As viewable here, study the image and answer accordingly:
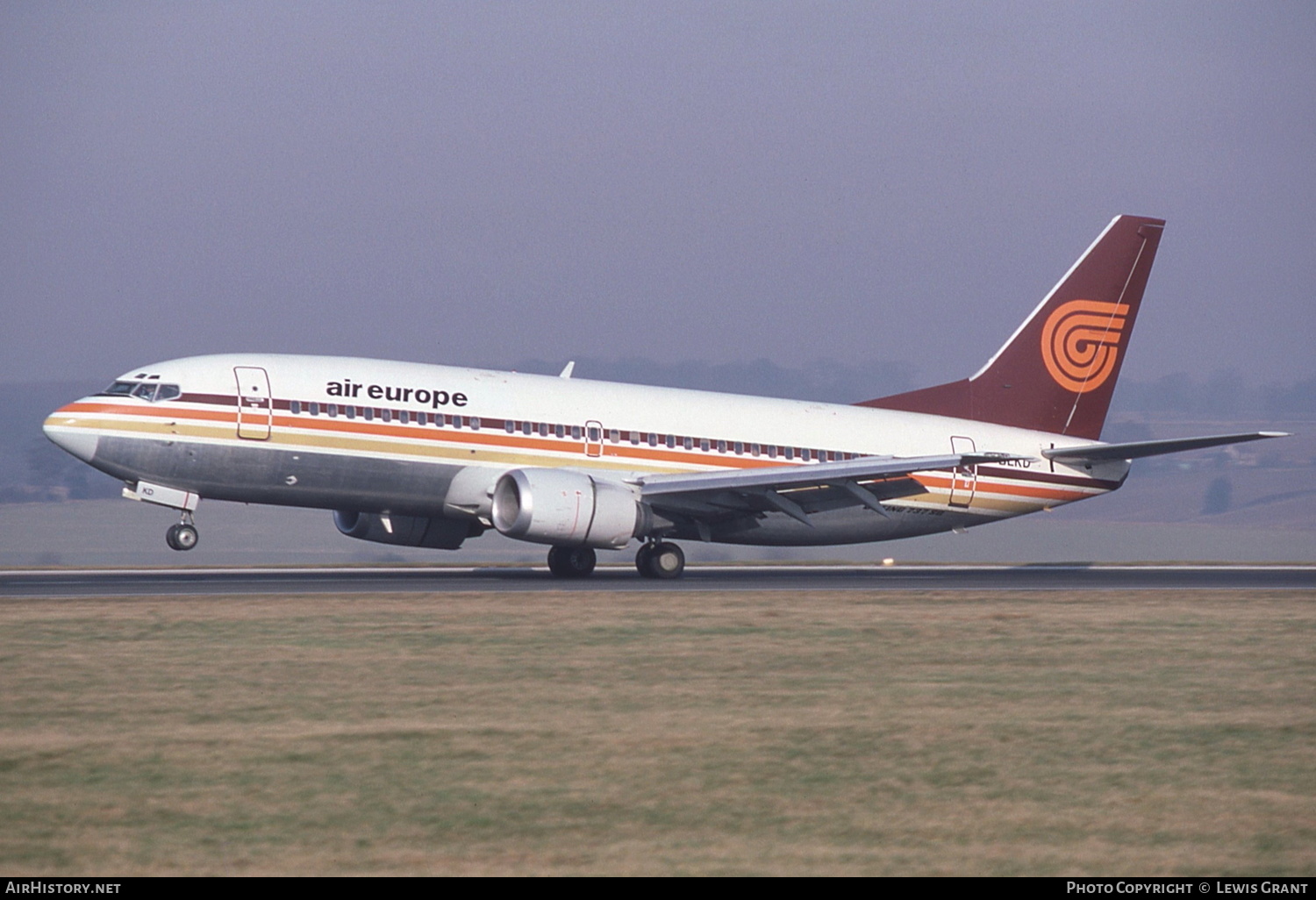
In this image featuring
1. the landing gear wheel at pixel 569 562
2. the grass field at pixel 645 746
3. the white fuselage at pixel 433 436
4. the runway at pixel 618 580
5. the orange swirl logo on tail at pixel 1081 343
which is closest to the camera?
the grass field at pixel 645 746

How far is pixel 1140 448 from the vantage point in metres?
34.2

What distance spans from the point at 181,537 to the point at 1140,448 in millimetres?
21061

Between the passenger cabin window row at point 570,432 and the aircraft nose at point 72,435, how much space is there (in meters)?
3.77

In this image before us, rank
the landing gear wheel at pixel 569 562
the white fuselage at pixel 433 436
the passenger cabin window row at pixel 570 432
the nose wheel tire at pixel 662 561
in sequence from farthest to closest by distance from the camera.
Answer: the landing gear wheel at pixel 569 562, the nose wheel tire at pixel 662 561, the passenger cabin window row at pixel 570 432, the white fuselage at pixel 433 436

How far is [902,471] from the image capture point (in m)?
31.6

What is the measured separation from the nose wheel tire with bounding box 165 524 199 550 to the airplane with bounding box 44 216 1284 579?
5cm

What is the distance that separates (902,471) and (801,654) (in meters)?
13.9

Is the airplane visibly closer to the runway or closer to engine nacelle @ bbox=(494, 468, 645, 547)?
engine nacelle @ bbox=(494, 468, 645, 547)

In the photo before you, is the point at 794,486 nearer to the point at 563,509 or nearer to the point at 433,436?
the point at 563,509

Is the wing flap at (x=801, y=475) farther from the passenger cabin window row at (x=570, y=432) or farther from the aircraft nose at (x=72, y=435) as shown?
the aircraft nose at (x=72, y=435)

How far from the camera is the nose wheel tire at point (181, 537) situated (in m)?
29.1

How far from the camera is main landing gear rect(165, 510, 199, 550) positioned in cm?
2906

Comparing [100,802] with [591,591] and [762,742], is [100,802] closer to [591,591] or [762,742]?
[762,742]

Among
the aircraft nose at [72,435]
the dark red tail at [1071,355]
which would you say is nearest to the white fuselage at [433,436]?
the aircraft nose at [72,435]
